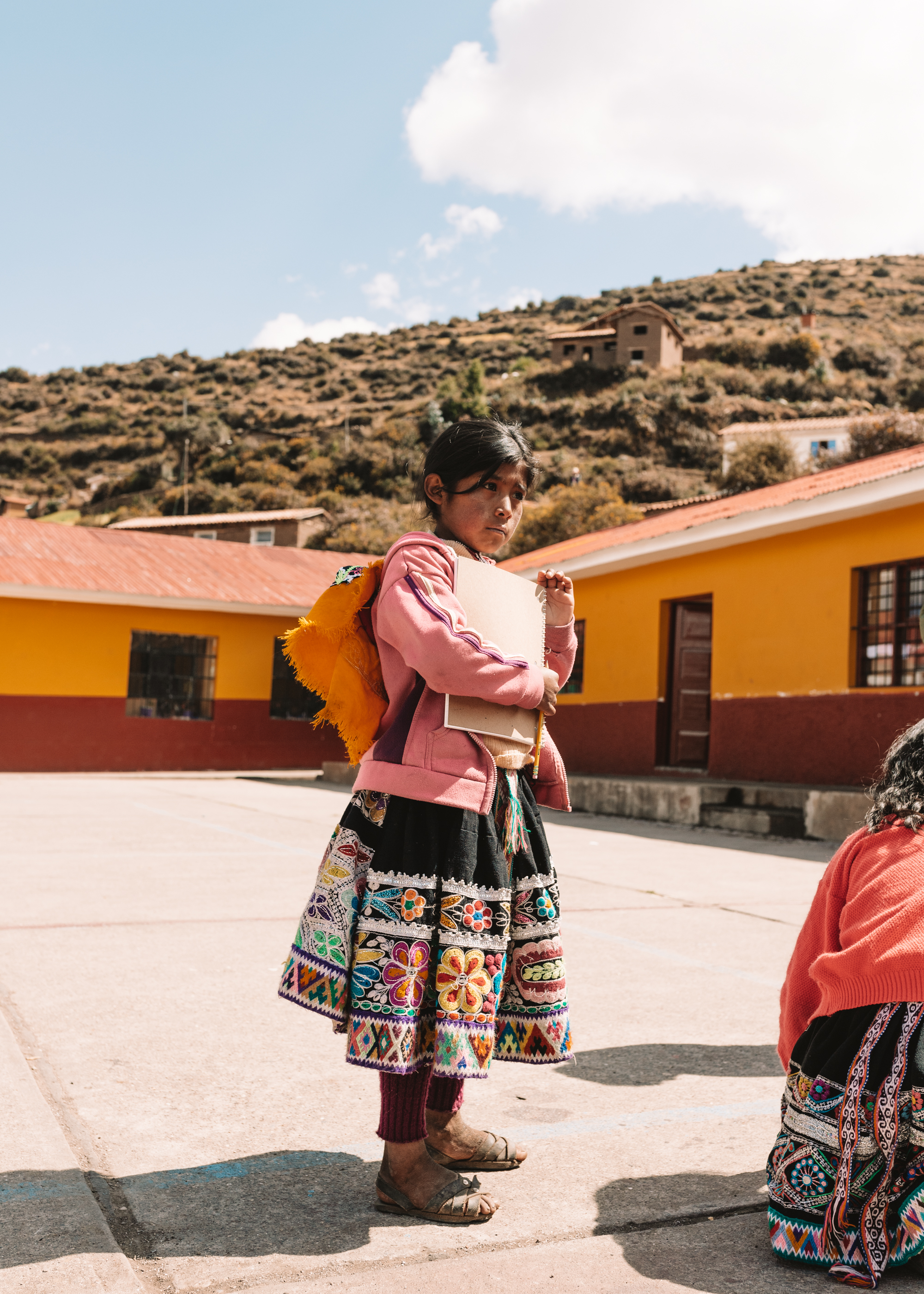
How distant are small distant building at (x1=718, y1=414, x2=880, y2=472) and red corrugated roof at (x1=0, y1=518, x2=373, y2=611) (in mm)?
30129

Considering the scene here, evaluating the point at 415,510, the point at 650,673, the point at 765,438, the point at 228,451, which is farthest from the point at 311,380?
the point at 415,510

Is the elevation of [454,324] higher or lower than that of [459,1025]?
higher

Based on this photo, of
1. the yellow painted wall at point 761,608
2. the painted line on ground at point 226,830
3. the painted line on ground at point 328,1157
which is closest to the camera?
the painted line on ground at point 328,1157

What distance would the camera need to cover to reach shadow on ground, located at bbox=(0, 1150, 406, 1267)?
2.23 metres

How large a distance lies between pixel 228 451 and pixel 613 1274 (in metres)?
67.9

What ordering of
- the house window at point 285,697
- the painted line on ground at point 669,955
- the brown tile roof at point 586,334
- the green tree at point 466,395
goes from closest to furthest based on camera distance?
the painted line on ground at point 669,955 < the house window at point 285,697 < the green tree at point 466,395 < the brown tile roof at point 586,334

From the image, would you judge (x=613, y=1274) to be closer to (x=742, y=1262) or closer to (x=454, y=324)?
(x=742, y=1262)

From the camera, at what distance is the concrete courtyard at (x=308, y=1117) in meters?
2.22

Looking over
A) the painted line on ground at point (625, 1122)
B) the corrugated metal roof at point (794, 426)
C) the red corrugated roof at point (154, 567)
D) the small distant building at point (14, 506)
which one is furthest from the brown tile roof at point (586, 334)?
the painted line on ground at point (625, 1122)

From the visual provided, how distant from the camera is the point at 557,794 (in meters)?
2.72

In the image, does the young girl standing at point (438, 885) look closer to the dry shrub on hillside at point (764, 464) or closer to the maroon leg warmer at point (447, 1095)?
the maroon leg warmer at point (447, 1095)

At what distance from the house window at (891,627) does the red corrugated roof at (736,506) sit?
3.40ft

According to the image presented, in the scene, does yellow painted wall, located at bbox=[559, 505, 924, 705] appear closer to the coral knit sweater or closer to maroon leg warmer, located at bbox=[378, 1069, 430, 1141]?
the coral knit sweater

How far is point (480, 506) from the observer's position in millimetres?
Result: 2600
